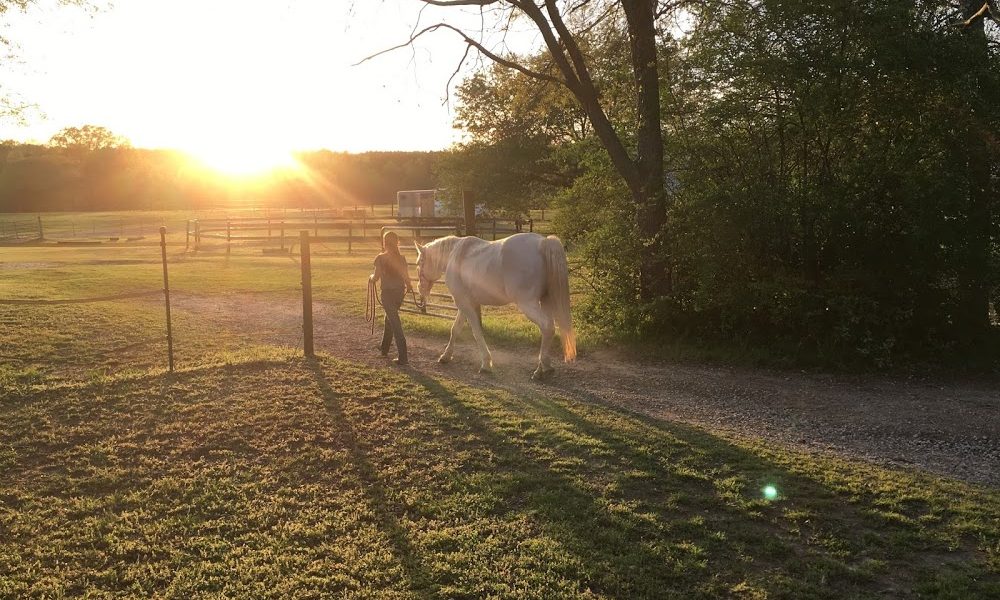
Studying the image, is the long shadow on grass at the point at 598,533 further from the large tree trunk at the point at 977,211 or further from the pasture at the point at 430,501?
the large tree trunk at the point at 977,211

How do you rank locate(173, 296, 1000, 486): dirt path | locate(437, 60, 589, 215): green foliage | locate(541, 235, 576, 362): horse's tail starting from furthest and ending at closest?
1. locate(437, 60, 589, 215): green foliage
2. locate(541, 235, 576, 362): horse's tail
3. locate(173, 296, 1000, 486): dirt path

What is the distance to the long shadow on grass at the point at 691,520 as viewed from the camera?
350cm

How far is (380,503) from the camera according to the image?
448cm

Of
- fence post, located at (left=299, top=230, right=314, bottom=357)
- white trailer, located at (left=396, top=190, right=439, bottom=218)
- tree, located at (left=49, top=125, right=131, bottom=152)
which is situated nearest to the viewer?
fence post, located at (left=299, top=230, right=314, bottom=357)

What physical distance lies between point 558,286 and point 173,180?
3057 inches

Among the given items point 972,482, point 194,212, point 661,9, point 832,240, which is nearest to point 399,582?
point 972,482

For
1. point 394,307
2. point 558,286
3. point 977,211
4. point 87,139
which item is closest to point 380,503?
point 558,286

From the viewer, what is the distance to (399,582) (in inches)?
138

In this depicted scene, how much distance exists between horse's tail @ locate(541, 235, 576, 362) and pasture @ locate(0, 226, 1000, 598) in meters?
0.85

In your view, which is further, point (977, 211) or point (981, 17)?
point (981, 17)

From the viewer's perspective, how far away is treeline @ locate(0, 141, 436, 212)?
68188mm

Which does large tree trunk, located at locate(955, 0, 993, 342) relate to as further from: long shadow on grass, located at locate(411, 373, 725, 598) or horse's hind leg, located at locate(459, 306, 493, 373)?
horse's hind leg, located at locate(459, 306, 493, 373)

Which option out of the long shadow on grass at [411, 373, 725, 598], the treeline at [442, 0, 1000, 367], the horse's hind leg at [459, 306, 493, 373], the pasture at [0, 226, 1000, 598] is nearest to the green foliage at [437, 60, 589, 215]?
the treeline at [442, 0, 1000, 367]

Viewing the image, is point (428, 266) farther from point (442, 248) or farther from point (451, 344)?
point (451, 344)
